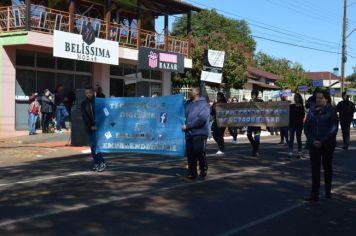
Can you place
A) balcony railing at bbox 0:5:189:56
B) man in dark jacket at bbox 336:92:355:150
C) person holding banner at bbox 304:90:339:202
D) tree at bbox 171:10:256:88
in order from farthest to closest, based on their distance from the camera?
tree at bbox 171:10:256:88 < balcony railing at bbox 0:5:189:56 < man in dark jacket at bbox 336:92:355:150 < person holding banner at bbox 304:90:339:202

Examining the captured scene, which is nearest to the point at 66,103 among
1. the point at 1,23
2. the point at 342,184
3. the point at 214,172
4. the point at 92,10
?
the point at 1,23

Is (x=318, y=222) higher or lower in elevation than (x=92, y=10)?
lower

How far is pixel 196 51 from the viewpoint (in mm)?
36250

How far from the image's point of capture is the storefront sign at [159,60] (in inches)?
1049

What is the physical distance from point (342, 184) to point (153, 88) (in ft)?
69.8

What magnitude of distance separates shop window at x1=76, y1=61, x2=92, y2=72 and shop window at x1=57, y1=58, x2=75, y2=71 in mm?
339

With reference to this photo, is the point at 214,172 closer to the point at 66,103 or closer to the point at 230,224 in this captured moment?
the point at 230,224

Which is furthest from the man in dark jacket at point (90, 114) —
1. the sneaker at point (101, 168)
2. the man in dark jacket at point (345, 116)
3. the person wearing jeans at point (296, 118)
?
the man in dark jacket at point (345, 116)

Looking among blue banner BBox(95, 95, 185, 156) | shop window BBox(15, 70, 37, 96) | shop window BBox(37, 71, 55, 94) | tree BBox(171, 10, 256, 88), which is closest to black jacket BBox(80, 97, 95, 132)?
blue banner BBox(95, 95, 185, 156)

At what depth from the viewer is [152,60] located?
2730 centimetres

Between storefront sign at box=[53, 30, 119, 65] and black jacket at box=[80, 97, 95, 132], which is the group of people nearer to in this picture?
black jacket at box=[80, 97, 95, 132]

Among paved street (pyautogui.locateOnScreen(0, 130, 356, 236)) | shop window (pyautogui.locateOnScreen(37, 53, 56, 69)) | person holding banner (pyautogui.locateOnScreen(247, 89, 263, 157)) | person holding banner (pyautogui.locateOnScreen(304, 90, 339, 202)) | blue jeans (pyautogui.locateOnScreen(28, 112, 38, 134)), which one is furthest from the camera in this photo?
shop window (pyautogui.locateOnScreen(37, 53, 56, 69))

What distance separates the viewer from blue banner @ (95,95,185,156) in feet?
34.3

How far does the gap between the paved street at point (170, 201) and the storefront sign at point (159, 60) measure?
1429cm
